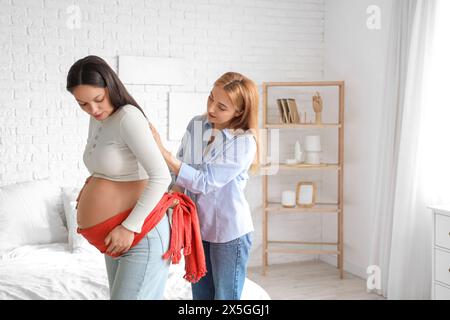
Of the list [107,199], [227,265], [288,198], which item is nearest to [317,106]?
[288,198]

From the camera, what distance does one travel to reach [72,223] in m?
3.38

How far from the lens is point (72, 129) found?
3.98 m

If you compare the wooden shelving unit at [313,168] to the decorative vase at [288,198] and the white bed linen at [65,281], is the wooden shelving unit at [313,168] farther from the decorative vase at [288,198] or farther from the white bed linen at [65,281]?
the white bed linen at [65,281]

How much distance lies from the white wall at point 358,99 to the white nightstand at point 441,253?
1134mm

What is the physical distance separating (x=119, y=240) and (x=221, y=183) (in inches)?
21.0

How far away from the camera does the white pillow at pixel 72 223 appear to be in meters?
3.20

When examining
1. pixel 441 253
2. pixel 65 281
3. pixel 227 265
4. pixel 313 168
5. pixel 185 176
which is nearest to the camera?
pixel 185 176

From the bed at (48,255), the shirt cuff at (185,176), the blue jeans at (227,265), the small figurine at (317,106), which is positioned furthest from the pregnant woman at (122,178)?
the small figurine at (317,106)

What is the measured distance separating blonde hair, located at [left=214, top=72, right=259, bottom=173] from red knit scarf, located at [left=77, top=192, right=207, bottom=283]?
0.42 m

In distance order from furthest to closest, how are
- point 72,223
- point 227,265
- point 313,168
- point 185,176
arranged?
point 313,168 → point 72,223 → point 227,265 → point 185,176

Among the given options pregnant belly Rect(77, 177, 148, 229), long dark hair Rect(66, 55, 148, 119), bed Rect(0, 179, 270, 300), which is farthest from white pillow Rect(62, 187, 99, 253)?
long dark hair Rect(66, 55, 148, 119)

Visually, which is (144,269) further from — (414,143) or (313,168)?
(313,168)

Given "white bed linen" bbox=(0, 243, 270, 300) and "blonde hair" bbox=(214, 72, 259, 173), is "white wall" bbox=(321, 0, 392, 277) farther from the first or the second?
"blonde hair" bbox=(214, 72, 259, 173)

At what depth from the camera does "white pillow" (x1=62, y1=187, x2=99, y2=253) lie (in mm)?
3201
